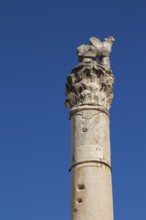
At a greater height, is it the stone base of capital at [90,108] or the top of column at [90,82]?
the top of column at [90,82]

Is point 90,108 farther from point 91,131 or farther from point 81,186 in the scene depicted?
point 81,186

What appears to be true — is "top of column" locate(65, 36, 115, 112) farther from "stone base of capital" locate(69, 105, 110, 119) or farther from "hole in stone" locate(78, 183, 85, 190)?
"hole in stone" locate(78, 183, 85, 190)

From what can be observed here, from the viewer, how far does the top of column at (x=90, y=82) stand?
1284cm

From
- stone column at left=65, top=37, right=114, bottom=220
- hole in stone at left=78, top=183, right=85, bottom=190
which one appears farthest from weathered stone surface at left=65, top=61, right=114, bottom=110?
hole in stone at left=78, top=183, right=85, bottom=190

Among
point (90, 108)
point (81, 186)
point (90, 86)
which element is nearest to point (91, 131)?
point (90, 108)

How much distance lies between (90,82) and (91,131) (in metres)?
1.43

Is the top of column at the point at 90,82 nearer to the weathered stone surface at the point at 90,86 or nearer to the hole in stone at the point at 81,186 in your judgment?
the weathered stone surface at the point at 90,86

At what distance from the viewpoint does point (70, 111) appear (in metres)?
13.0

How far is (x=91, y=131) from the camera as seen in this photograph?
40.2ft

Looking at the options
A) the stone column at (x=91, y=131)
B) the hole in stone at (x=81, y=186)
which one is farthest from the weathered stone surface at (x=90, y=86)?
the hole in stone at (x=81, y=186)

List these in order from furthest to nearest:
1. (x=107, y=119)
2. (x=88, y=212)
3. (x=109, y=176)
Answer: (x=107, y=119)
(x=109, y=176)
(x=88, y=212)

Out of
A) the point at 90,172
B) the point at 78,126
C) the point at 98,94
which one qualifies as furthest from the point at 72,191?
the point at 98,94

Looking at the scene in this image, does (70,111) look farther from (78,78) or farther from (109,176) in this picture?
(109,176)

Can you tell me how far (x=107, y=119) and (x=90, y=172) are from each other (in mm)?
1650
